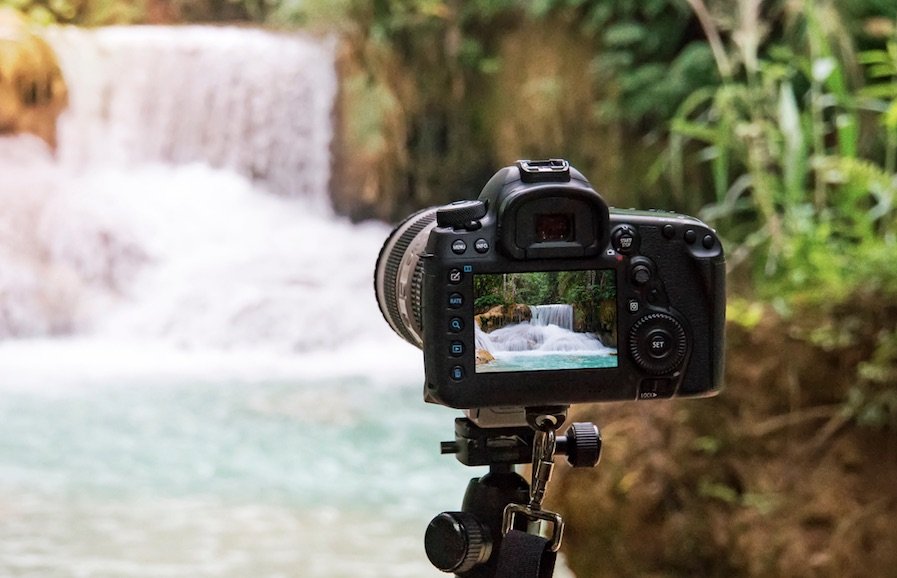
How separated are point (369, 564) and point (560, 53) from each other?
2.99m

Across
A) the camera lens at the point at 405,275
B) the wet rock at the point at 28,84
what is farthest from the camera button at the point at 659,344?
the wet rock at the point at 28,84

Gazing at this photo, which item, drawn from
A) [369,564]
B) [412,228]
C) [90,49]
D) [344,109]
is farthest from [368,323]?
[412,228]

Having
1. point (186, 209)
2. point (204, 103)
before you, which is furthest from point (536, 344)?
point (204, 103)

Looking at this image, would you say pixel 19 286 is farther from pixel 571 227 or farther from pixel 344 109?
pixel 571 227

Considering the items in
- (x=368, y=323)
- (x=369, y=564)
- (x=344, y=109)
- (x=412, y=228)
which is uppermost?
(x=344, y=109)

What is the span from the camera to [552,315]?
1.01 meters

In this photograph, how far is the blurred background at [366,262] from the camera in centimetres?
247

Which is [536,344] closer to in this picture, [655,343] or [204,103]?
[655,343]

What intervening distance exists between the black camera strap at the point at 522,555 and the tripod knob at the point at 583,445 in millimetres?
107

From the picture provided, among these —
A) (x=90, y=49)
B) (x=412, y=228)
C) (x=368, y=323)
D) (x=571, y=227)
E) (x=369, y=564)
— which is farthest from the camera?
(x=90, y=49)

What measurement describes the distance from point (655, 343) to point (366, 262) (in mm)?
5004

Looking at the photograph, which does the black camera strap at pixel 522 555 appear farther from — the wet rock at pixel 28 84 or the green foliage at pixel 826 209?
the wet rock at pixel 28 84

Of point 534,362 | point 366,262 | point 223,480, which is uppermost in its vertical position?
point 534,362

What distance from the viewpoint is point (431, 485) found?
12.7ft
